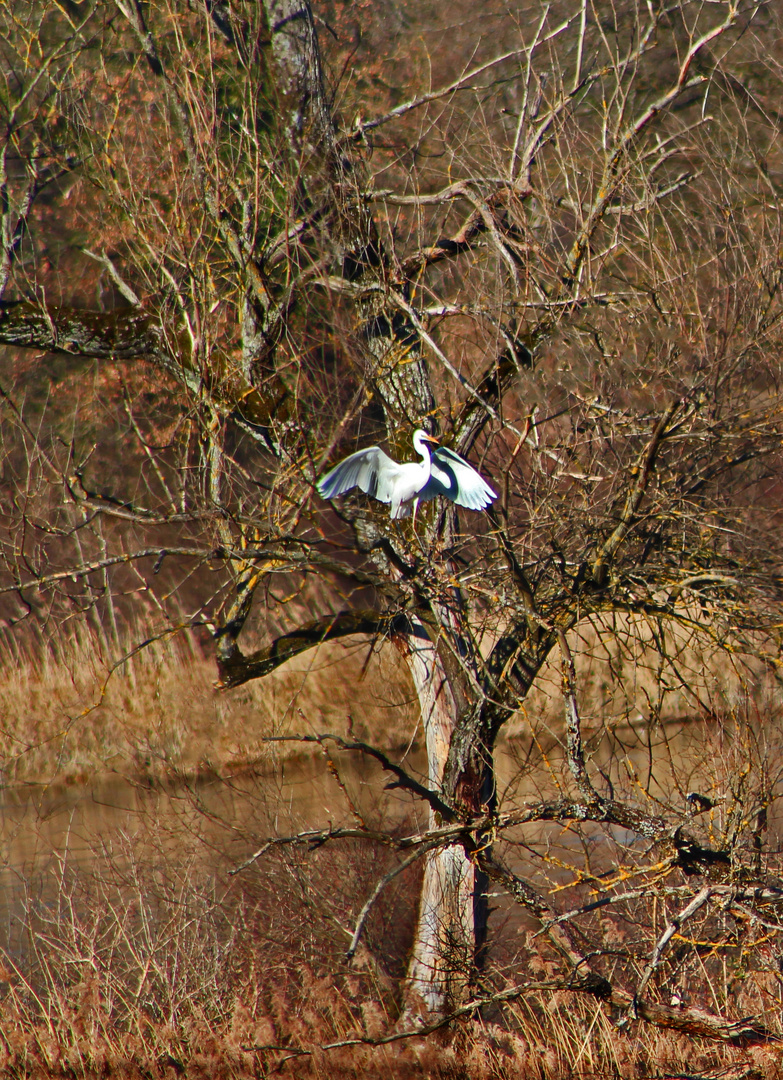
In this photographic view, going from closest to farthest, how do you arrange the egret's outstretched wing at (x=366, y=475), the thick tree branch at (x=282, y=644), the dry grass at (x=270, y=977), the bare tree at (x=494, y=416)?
1. the egret's outstretched wing at (x=366, y=475)
2. the bare tree at (x=494, y=416)
3. the dry grass at (x=270, y=977)
4. the thick tree branch at (x=282, y=644)

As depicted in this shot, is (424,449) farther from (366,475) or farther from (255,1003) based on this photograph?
(255,1003)

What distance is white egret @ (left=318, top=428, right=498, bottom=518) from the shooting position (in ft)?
14.4

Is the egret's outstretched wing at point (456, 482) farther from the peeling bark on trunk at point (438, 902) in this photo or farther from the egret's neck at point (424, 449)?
the peeling bark on trunk at point (438, 902)

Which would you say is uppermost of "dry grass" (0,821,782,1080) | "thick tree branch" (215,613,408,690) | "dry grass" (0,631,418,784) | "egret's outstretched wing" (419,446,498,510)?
"egret's outstretched wing" (419,446,498,510)

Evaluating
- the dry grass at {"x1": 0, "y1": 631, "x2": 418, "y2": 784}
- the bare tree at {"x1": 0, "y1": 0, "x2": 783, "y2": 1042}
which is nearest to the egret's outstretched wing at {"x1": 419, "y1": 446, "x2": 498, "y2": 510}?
the bare tree at {"x1": 0, "y1": 0, "x2": 783, "y2": 1042}

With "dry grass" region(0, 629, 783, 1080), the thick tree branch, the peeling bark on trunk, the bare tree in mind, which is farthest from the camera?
the thick tree branch

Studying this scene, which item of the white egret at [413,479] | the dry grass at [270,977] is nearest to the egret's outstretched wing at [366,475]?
the white egret at [413,479]

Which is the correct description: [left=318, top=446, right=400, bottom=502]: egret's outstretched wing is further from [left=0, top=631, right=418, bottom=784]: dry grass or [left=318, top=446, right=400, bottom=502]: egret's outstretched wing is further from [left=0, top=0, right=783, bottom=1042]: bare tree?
[left=0, top=631, right=418, bottom=784]: dry grass

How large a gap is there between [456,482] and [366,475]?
0.38 meters

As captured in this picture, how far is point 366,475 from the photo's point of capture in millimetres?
4559

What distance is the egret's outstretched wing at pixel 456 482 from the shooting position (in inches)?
172

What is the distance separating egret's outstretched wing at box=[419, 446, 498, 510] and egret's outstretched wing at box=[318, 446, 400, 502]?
16cm

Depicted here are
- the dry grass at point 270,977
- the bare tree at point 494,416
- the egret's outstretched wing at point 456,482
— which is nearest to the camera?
the egret's outstretched wing at point 456,482

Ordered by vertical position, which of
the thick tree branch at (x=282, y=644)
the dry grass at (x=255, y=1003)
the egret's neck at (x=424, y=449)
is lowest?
the dry grass at (x=255, y=1003)
